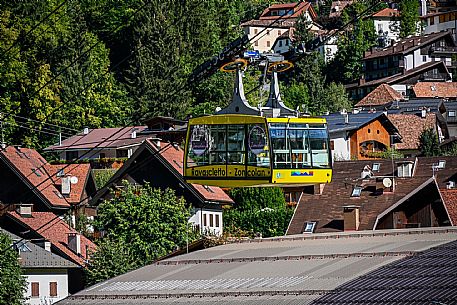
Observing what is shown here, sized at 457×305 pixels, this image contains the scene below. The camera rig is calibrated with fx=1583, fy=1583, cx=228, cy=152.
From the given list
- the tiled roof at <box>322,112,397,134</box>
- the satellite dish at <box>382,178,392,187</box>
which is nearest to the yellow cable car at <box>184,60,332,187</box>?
the satellite dish at <box>382,178,392,187</box>

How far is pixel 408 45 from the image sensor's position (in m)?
135

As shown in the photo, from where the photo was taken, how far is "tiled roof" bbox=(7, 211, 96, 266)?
218 ft

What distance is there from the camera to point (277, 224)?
7344cm

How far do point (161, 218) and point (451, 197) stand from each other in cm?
1215

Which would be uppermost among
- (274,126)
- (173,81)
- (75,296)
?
(173,81)

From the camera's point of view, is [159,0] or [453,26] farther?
[453,26]

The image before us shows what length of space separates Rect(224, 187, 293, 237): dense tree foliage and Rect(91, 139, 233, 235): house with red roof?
0.67 metres

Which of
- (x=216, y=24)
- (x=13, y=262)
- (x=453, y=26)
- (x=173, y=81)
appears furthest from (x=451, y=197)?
(x=453, y=26)

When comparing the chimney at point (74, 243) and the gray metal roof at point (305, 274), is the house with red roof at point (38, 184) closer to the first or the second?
the chimney at point (74, 243)

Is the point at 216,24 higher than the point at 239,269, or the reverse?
the point at 216,24

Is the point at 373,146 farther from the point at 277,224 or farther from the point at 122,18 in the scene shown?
the point at 122,18

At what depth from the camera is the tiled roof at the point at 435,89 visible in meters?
126

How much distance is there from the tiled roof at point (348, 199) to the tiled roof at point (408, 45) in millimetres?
63100

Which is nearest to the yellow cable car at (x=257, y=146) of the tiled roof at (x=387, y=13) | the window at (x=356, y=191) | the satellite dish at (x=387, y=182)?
the satellite dish at (x=387, y=182)
